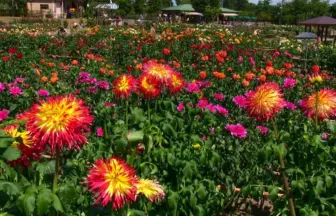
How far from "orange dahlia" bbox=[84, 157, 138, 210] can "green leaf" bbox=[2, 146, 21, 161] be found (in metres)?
0.24

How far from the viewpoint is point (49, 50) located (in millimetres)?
10984

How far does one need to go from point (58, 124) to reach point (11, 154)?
20 cm

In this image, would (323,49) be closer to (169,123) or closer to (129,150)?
(169,123)

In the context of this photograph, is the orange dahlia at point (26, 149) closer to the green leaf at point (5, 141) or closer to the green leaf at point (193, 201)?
the green leaf at point (5, 141)

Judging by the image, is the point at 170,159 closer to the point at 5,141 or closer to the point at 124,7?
the point at 5,141

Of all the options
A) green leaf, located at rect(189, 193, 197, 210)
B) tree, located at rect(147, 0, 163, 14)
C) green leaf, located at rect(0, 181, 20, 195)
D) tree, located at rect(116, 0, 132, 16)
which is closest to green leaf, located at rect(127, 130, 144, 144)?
green leaf, located at rect(0, 181, 20, 195)

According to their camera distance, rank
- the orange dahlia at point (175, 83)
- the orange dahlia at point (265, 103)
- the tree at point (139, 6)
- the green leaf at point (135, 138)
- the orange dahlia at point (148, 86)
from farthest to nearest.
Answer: the tree at point (139, 6) → the orange dahlia at point (175, 83) → the orange dahlia at point (148, 86) → the orange dahlia at point (265, 103) → the green leaf at point (135, 138)

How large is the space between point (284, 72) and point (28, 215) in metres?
5.02

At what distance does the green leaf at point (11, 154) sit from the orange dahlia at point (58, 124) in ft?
0.25

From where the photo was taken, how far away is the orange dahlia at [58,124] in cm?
129

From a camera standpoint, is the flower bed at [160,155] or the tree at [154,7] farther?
the tree at [154,7]

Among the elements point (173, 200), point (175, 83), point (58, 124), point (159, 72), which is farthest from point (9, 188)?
point (175, 83)

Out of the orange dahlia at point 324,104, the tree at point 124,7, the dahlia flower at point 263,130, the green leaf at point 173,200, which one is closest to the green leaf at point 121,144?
the green leaf at point 173,200

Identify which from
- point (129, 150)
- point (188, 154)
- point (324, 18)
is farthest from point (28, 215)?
point (324, 18)
